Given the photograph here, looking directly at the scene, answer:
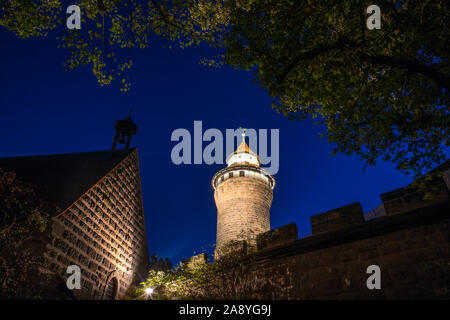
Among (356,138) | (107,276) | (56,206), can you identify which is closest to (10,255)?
(56,206)

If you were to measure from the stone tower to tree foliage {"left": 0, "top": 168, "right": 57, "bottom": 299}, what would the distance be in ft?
38.2

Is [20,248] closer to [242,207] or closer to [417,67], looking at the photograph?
[417,67]

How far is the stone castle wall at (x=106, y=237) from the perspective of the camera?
11.9 meters

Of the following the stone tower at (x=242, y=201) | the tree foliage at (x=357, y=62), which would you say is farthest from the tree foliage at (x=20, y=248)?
the stone tower at (x=242, y=201)

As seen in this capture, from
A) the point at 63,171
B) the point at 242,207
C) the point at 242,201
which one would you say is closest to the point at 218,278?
the point at 63,171

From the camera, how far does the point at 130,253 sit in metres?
17.7

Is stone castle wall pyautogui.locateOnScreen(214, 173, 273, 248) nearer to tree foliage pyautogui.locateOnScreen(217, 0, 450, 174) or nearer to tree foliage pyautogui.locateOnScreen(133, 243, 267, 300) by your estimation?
tree foliage pyautogui.locateOnScreen(133, 243, 267, 300)

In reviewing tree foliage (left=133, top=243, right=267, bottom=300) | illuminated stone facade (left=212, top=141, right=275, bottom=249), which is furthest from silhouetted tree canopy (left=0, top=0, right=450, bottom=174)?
illuminated stone facade (left=212, top=141, right=275, bottom=249)

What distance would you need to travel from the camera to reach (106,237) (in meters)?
→ 14.9

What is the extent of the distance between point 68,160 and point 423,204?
1856 cm

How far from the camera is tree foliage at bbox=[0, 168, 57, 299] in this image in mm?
Answer: 8352

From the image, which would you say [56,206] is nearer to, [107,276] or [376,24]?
[107,276]

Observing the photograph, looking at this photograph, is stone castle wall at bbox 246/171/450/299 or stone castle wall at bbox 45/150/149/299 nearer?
stone castle wall at bbox 246/171/450/299

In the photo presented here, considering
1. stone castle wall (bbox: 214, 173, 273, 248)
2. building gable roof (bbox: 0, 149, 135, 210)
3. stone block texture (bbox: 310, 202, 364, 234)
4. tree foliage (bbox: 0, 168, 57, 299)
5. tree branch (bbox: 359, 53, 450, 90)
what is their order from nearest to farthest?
tree branch (bbox: 359, 53, 450, 90) → stone block texture (bbox: 310, 202, 364, 234) → tree foliage (bbox: 0, 168, 57, 299) → building gable roof (bbox: 0, 149, 135, 210) → stone castle wall (bbox: 214, 173, 273, 248)
